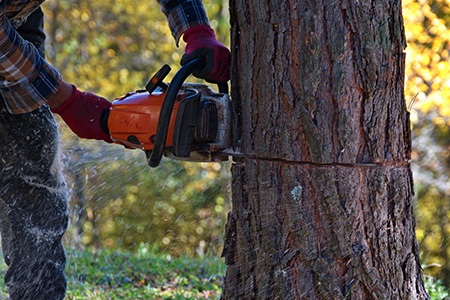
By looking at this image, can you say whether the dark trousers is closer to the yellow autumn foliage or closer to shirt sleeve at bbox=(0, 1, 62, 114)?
shirt sleeve at bbox=(0, 1, 62, 114)

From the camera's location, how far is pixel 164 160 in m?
7.69

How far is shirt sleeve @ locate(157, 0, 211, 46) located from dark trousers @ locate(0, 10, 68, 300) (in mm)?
679

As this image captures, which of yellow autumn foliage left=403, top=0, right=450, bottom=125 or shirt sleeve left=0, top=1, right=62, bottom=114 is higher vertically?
yellow autumn foliage left=403, top=0, right=450, bottom=125

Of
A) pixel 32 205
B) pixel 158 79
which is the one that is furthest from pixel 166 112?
pixel 32 205

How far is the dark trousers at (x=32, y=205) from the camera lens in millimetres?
2826

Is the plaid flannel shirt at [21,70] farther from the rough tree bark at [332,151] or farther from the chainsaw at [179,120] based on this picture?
the rough tree bark at [332,151]

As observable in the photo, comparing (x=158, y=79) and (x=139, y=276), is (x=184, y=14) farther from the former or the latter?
(x=139, y=276)

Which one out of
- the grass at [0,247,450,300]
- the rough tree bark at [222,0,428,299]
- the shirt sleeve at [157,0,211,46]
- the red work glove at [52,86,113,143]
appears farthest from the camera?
the grass at [0,247,450,300]

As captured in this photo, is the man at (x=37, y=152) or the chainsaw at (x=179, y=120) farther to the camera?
the man at (x=37, y=152)

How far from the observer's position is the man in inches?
102

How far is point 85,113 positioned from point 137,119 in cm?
24

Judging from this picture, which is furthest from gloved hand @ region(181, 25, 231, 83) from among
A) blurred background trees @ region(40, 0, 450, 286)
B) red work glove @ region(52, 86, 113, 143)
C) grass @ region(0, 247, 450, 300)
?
blurred background trees @ region(40, 0, 450, 286)

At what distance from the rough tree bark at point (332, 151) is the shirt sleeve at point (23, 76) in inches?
33.8

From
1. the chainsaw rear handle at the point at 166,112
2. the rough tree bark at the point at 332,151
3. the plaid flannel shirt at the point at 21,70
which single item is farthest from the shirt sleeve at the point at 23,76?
the rough tree bark at the point at 332,151
